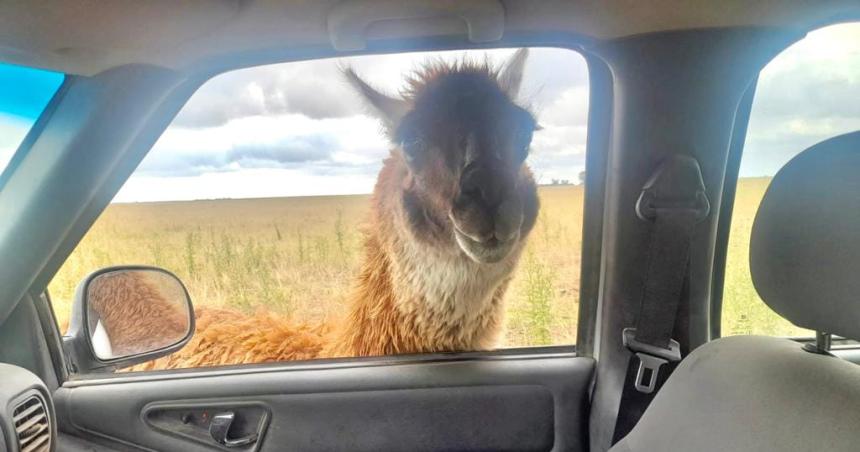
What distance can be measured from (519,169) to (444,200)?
302 mm

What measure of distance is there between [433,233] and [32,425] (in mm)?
1270

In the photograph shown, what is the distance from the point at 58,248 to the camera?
1.82m

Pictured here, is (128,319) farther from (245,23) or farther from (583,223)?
(583,223)

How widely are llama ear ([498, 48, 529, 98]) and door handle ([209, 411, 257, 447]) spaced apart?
1.49 m

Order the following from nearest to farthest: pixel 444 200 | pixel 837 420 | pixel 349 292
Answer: pixel 837 420
pixel 444 200
pixel 349 292

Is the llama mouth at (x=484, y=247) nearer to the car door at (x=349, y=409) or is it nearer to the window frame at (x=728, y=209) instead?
the car door at (x=349, y=409)

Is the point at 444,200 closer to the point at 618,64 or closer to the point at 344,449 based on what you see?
the point at 618,64

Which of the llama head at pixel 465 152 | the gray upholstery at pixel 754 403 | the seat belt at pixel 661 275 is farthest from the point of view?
the llama head at pixel 465 152

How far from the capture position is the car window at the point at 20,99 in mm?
1589

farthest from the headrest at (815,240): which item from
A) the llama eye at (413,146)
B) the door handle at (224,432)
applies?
the door handle at (224,432)

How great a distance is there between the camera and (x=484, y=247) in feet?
6.63

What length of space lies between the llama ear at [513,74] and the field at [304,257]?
0.38 metres

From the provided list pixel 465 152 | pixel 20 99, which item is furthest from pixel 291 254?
pixel 20 99

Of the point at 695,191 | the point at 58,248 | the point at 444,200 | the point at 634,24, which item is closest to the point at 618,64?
the point at 634,24
